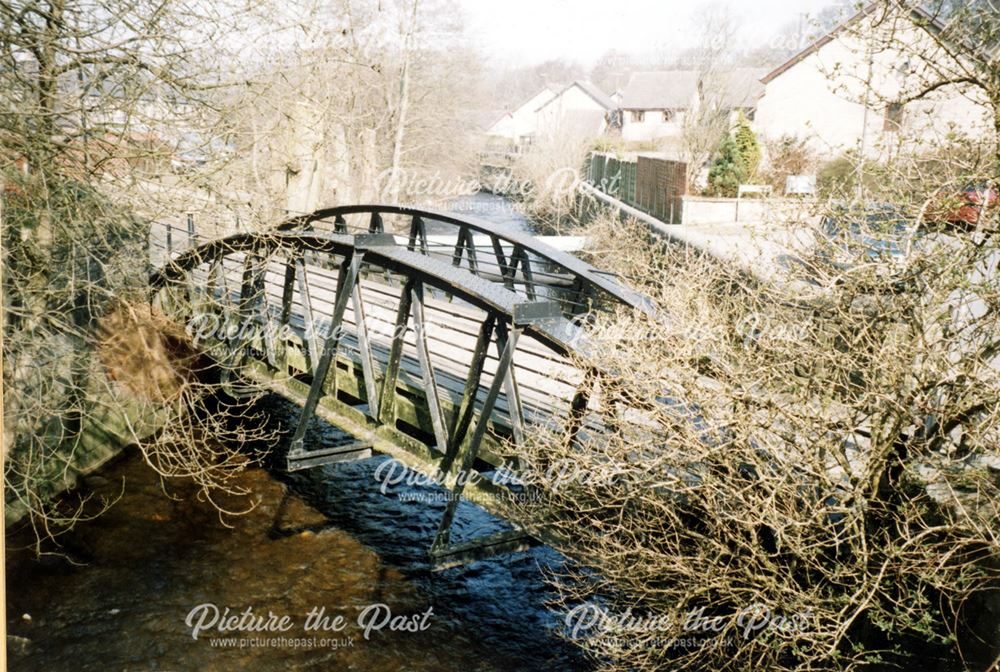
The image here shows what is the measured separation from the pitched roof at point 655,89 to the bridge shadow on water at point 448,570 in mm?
52684

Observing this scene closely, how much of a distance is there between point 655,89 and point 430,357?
194ft

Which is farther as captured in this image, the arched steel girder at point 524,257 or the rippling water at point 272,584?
the arched steel girder at point 524,257

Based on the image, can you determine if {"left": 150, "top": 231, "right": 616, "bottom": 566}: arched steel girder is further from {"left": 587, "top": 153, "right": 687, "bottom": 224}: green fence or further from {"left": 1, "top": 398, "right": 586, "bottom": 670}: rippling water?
{"left": 587, "top": 153, "right": 687, "bottom": 224}: green fence

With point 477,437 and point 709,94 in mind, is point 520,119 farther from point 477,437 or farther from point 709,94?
point 477,437

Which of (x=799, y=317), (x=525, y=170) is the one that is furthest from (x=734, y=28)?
(x=799, y=317)

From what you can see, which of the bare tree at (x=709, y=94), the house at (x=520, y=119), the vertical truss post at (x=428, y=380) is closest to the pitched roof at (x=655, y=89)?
the house at (x=520, y=119)

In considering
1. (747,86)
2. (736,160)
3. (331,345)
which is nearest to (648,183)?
(736,160)

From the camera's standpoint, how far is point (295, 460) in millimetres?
9578

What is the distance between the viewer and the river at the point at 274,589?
7.91 metres

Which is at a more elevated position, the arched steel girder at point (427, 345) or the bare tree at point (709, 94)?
the bare tree at point (709, 94)

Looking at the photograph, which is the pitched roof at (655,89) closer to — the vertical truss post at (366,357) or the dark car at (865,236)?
the vertical truss post at (366,357)

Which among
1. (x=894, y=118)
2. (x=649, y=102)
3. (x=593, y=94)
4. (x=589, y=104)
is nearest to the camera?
(x=894, y=118)

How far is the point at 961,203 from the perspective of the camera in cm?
575

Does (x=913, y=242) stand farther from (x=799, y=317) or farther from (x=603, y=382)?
(x=603, y=382)
